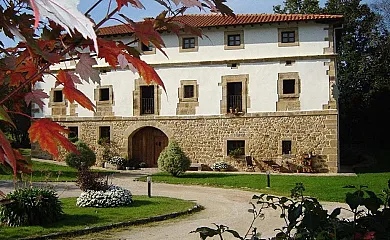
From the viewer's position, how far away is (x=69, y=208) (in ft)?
33.0

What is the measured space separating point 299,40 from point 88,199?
1239 cm

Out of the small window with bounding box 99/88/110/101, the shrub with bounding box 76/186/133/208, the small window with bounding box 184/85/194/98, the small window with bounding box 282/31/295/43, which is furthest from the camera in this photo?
→ the small window with bounding box 99/88/110/101

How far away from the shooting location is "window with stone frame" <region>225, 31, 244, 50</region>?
20.0 metres

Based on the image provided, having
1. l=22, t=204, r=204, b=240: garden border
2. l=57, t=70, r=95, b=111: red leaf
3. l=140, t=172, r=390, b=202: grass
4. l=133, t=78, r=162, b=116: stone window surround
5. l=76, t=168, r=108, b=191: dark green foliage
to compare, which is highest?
l=133, t=78, r=162, b=116: stone window surround

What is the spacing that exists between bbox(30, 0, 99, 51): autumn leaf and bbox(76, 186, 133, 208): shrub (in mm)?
9963

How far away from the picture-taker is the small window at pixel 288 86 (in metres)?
19.5

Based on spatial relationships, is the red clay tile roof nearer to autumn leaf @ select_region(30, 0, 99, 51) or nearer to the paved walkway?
the paved walkway

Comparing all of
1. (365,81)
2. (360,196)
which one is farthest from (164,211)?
(365,81)

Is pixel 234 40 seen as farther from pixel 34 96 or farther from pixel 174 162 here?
pixel 34 96

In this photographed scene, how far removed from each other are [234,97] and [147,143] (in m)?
4.51

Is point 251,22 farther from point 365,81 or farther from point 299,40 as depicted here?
point 365,81

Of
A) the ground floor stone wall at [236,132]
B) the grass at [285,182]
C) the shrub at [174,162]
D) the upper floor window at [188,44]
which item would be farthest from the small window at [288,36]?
the shrub at [174,162]

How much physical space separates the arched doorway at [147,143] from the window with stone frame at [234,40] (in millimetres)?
4957

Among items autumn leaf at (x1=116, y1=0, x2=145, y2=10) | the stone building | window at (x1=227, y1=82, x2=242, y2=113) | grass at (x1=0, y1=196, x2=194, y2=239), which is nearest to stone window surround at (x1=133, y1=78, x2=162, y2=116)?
the stone building
